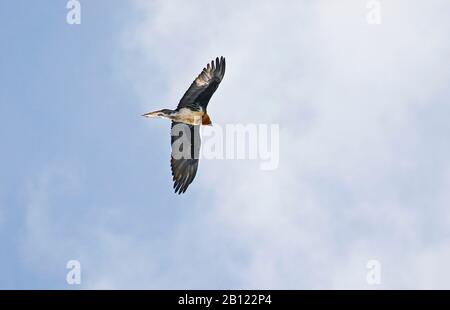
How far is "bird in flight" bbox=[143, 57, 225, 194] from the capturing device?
32.1 m

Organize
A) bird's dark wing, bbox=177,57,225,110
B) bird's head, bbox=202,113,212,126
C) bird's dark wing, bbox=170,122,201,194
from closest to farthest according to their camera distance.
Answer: bird's dark wing, bbox=177,57,225,110, bird's head, bbox=202,113,212,126, bird's dark wing, bbox=170,122,201,194

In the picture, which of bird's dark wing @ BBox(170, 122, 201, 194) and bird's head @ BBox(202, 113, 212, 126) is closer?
bird's head @ BBox(202, 113, 212, 126)

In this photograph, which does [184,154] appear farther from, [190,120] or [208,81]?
[208,81]

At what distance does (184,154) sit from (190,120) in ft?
4.66

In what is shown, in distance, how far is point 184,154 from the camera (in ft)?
109

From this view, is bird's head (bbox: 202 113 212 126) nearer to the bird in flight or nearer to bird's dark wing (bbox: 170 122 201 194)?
the bird in flight

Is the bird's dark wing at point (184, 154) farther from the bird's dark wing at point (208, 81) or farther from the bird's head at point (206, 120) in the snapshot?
the bird's dark wing at point (208, 81)

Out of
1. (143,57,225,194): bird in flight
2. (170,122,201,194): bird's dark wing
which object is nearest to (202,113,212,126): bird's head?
(143,57,225,194): bird in flight
